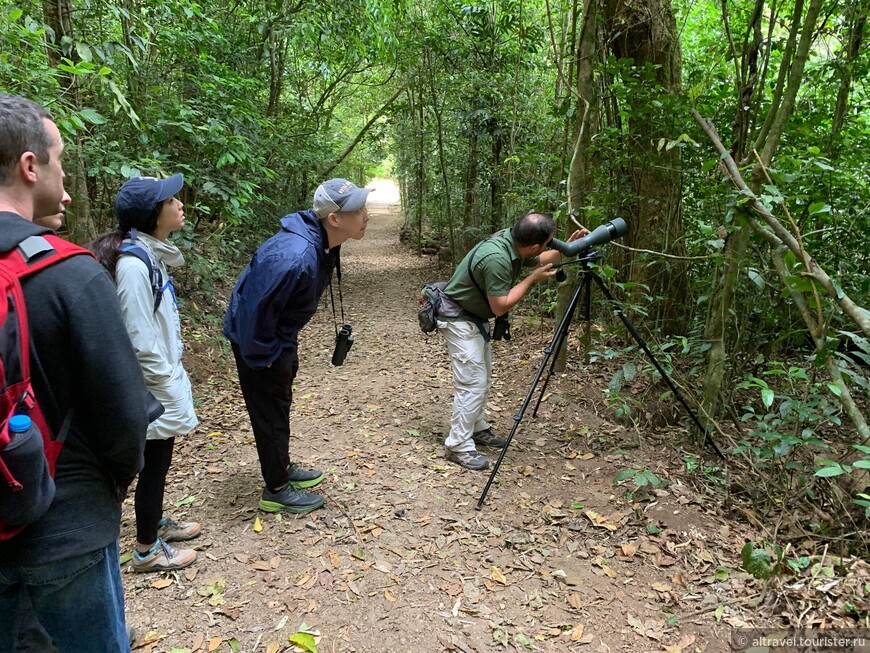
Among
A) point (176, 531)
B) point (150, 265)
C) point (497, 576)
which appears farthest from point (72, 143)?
point (497, 576)

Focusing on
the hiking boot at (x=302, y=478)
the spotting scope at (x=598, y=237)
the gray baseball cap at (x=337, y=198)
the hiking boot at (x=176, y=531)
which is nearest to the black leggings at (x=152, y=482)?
the hiking boot at (x=176, y=531)

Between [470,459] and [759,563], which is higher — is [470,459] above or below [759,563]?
below

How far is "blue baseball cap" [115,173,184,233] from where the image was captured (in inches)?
92.0

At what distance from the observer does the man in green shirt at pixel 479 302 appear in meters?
3.53

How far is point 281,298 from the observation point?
2.64 m

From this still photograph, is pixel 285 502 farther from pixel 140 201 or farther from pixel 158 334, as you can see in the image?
pixel 140 201

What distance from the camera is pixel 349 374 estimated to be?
6.06 metres

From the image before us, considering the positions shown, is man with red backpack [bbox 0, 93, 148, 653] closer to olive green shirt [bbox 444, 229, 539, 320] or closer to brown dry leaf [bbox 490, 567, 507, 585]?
brown dry leaf [bbox 490, 567, 507, 585]

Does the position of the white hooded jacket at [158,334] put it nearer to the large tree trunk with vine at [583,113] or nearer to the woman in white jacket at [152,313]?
the woman in white jacket at [152,313]

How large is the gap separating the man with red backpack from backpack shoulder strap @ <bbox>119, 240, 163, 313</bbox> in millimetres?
1009

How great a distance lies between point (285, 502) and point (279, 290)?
141cm

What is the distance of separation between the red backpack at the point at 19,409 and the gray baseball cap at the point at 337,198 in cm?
170

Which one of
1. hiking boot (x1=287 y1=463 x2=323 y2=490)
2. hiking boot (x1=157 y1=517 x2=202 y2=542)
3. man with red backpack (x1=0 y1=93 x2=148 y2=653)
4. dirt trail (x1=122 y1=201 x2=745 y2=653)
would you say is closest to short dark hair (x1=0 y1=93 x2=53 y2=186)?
man with red backpack (x1=0 y1=93 x2=148 y2=653)

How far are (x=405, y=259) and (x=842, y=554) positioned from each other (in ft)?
45.3
